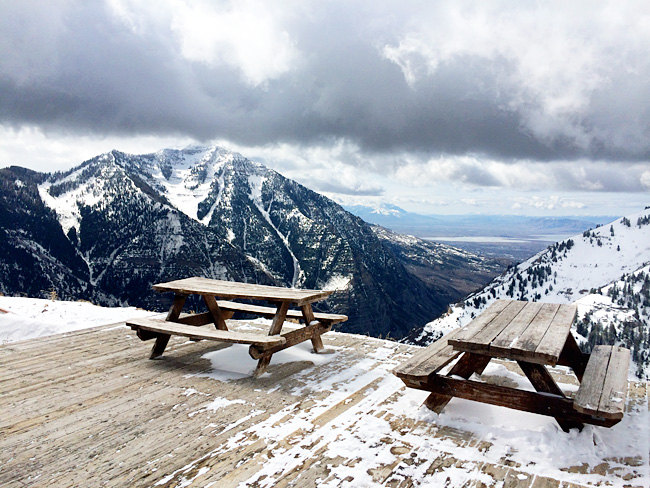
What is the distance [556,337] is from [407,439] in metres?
2.18

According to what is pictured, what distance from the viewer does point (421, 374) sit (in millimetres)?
5238

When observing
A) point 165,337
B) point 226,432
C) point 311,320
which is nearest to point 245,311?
point 311,320

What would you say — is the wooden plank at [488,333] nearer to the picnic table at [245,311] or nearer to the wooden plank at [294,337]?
the picnic table at [245,311]

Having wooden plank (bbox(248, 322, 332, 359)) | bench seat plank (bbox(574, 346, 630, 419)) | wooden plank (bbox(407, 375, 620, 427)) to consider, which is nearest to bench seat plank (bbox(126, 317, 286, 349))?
wooden plank (bbox(248, 322, 332, 359))

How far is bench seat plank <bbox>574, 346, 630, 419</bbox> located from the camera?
14.3 ft

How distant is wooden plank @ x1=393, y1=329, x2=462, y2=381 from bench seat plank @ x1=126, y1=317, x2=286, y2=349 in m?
2.34

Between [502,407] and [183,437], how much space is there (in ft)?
13.5

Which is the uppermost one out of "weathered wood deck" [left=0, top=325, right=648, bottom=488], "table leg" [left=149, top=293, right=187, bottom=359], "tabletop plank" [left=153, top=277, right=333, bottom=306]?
"tabletop plank" [left=153, top=277, right=333, bottom=306]

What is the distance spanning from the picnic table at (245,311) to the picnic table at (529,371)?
2541 millimetres

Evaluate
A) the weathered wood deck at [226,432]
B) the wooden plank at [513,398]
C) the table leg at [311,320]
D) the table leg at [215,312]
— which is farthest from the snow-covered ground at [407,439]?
the table leg at [215,312]

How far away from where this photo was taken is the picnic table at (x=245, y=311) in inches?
285

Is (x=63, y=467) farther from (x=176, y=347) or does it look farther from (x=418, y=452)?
(x=176, y=347)

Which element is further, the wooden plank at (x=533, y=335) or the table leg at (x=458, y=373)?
the table leg at (x=458, y=373)

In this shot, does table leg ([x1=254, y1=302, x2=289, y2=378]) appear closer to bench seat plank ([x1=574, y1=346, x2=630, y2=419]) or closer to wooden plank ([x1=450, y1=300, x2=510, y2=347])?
wooden plank ([x1=450, y1=300, x2=510, y2=347])
